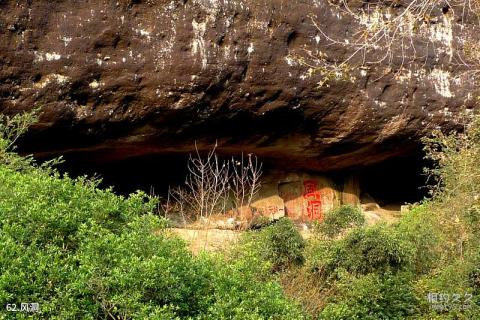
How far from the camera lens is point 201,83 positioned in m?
9.56

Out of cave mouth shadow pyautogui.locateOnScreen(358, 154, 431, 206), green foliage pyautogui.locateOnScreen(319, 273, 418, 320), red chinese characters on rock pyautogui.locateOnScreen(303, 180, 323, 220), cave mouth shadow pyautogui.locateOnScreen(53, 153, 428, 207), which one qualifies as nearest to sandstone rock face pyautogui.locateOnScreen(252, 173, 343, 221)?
red chinese characters on rock pyautogui.locateOnScreen(303, 180, 323, 220)

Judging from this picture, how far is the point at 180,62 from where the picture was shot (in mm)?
9414

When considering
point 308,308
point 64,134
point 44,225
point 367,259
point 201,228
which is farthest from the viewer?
point 201,228

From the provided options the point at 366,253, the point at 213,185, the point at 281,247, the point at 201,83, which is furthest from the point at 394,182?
the point at 366,253

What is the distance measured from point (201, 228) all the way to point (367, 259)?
384cm

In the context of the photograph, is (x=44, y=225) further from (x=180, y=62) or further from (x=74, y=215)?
(x=180, y=62)

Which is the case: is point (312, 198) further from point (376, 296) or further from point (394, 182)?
point (376, 296)

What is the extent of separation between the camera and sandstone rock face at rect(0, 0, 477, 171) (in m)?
8.86

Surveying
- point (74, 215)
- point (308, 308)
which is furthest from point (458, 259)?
point (74, 215)

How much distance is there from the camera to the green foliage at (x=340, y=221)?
8.08 metres

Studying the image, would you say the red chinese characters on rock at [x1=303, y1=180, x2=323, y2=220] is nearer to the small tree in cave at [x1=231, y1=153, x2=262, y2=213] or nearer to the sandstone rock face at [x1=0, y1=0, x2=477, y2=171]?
the small tree in cave at [x1=231, y1=153, x2=262, y2=213]

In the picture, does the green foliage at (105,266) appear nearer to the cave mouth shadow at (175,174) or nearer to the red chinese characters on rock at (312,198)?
the cave mouth shadow at (175,174)

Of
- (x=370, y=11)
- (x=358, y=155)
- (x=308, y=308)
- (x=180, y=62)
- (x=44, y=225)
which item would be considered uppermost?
(x=370, y=11)

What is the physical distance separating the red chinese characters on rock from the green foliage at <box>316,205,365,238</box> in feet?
14.1
